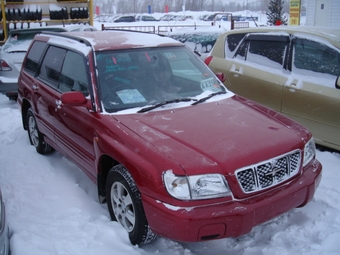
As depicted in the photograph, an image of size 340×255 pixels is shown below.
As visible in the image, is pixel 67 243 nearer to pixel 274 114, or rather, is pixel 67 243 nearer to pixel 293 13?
pixel 274 114

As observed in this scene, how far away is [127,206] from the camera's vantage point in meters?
3.30

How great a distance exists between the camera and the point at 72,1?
14680 millimetres

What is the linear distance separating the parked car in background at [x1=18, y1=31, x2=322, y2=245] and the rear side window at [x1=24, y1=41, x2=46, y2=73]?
0.51m

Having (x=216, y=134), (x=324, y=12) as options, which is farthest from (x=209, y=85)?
(x=324, y=12)

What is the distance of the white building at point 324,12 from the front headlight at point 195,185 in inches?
679

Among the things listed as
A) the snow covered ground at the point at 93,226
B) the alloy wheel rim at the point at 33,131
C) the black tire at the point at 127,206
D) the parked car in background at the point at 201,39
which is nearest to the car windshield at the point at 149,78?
the black tire at the point at 127,206

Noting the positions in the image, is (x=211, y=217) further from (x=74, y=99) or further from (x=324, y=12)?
(x=324, y=12)

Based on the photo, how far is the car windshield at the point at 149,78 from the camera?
12.4ft

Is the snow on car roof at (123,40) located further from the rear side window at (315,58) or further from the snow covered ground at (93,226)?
the rear side window at (315,58)

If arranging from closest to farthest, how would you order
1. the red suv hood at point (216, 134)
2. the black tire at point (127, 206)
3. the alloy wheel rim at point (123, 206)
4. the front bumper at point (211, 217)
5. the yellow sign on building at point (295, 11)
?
the front bumper at point (211, 217) → the red suv hood at point (216, 134) → the black tire at point (127, 206) → the alloy wheel rim at point (123, 206) → the yellow sign on building at point (295, 11)

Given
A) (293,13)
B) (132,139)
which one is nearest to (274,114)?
(132,139)

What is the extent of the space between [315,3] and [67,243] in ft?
60.5

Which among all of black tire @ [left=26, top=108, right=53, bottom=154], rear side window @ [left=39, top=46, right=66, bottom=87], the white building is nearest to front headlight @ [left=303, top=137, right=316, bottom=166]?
rear side window @ [left=39, top=46, right=66, bottom=87]

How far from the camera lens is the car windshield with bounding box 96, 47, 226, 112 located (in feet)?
12.4
